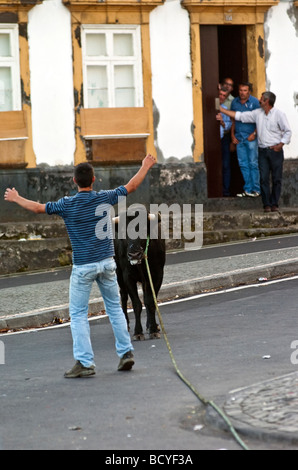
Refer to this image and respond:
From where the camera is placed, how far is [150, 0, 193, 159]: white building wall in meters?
23.3

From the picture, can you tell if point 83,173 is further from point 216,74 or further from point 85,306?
point 216,74

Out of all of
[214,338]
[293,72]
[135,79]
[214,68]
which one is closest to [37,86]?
[135,79]

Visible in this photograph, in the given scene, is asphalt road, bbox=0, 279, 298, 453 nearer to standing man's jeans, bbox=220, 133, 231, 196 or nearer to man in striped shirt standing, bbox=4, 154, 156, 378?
man in striped shirt standing, bbox=4, 154, 156, 378

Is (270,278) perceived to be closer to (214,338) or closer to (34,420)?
(214,338)

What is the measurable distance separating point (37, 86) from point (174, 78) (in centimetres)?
270

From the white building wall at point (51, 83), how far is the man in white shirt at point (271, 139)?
11.4 ft

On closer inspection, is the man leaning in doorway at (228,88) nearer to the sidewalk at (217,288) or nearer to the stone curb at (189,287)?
the sidewalk at (217,288)

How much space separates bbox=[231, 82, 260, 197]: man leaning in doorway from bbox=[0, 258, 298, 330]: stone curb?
19.5ft

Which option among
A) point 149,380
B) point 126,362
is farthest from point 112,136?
point 149,380

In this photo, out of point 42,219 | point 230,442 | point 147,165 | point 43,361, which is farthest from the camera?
point 42,219

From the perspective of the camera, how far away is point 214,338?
1196 centimetres

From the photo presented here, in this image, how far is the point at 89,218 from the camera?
10.4 m

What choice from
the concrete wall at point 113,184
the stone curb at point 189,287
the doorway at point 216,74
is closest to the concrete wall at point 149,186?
the concrete wall at point 113,184

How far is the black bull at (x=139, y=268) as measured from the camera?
1248 cm
